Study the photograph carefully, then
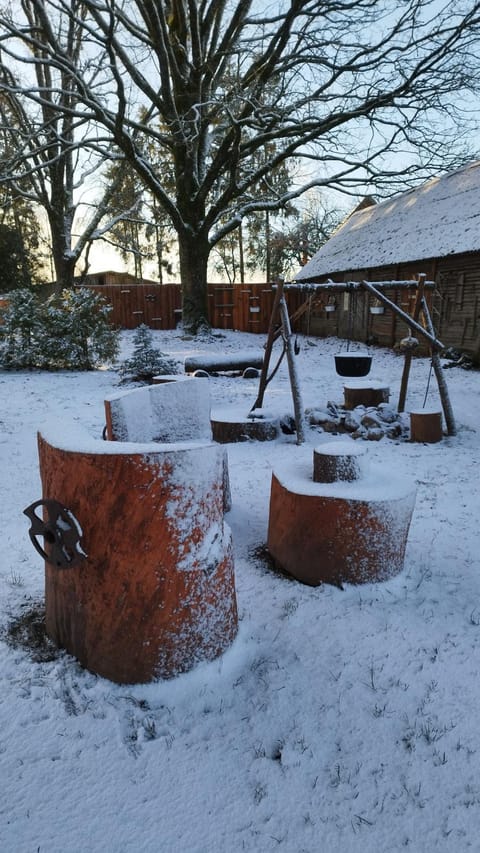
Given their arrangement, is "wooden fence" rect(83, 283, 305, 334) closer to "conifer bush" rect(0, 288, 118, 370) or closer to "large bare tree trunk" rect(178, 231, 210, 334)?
"large bare tree trunk" rect(178, 231, 210, 334)

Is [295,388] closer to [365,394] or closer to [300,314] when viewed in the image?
[300,314]

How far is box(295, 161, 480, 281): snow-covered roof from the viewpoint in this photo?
13.5 meters

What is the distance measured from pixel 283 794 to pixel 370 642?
0.93 meters

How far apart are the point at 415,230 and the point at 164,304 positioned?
40.1ft

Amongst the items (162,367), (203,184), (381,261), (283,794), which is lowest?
(283,794)

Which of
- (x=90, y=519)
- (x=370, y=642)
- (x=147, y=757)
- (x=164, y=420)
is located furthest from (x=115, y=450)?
Answer: (x=164, y=420)

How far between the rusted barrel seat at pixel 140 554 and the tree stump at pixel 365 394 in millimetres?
5902

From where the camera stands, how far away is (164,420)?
3943mm

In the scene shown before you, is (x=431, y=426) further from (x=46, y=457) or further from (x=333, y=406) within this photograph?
(x=46, y=457)

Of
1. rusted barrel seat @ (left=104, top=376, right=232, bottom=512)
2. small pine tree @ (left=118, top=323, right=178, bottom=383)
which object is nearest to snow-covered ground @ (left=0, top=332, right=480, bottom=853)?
rusted barrel seat @ (left=104, top=376, right=232, bottom=512)

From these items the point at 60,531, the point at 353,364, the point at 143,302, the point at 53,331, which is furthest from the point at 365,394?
the point at 143,302

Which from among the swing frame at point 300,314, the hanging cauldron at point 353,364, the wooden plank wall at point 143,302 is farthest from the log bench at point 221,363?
the wooden plank wall at point 143,302

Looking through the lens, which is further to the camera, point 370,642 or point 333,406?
point 333,406

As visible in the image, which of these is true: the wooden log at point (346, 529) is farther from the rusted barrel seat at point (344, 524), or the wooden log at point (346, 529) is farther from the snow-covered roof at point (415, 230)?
the snow-covered roof at point (415, 230)
